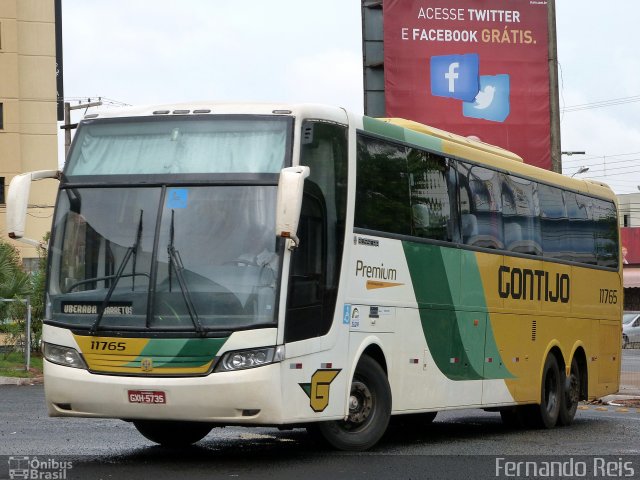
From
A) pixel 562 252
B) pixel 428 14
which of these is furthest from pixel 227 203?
pixel 428 14

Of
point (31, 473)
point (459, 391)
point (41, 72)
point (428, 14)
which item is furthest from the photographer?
point (41, 72)

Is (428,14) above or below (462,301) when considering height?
above

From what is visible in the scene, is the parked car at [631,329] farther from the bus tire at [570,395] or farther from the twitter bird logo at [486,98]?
the bus tire at [570,395]

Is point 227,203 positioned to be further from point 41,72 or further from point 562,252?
point 41,72

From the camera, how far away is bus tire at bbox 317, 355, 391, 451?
1314cm

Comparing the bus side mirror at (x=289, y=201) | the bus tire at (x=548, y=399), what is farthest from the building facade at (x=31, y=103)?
the bus side mirror at (x=289, y=201)

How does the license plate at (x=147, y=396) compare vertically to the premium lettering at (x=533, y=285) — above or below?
below

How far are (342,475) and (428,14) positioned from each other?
21.2 metres

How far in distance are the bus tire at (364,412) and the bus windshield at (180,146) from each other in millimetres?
2414

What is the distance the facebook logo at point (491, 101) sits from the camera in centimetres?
3125

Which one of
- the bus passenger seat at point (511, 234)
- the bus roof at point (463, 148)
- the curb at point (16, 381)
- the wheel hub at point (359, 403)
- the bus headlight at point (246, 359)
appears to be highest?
the bus roof at point (463, 148)

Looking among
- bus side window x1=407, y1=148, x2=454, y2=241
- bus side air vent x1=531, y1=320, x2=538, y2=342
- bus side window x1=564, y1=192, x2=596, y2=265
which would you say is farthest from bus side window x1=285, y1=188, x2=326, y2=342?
bus side window x1=564, y1=192, x2=596, y2=265

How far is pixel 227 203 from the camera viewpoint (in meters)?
12.1

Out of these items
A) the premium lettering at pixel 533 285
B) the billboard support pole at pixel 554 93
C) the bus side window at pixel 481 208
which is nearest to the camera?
the bus side window at pixel 481 208
